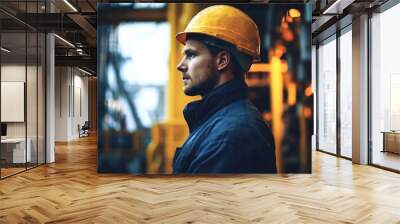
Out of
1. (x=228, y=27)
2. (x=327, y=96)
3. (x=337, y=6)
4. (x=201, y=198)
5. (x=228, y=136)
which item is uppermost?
(x=337, y=6)

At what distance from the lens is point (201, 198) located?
16.9 ft

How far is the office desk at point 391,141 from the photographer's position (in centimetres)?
765

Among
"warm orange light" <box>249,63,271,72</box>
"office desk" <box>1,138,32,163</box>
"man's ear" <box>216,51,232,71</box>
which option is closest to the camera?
"man's ear" <box>216,51,232,71</box>

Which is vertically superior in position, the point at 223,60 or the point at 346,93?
the point at 223,60

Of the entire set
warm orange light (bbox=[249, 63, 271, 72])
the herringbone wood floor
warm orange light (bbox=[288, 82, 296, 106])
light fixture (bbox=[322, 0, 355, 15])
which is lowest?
the herringbone wood floor

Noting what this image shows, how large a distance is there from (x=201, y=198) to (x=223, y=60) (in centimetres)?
244

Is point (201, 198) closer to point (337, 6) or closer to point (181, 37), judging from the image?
point (181, 37)

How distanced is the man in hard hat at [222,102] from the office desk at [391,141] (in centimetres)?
273

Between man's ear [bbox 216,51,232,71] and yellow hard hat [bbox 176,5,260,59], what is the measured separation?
0.21 m

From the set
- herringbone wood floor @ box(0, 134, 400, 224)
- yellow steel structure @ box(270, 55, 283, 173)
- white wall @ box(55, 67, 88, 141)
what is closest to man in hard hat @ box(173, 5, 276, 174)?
yellow steel structure @ box(270, 55, 283, 173)

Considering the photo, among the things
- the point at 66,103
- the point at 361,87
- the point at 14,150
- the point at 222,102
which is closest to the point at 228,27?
the point at 222,102

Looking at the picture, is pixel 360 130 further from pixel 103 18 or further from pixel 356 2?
pixel 103 18

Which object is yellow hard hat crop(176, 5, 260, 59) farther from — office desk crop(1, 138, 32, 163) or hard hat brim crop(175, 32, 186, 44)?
office desk crop(1, 138, 32, 163)

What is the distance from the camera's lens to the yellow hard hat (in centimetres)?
651
